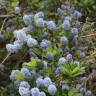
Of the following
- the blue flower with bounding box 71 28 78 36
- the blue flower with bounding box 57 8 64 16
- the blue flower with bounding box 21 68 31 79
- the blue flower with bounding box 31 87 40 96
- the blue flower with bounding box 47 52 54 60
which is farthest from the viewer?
the blue flower with bounding box 57 8 64 16

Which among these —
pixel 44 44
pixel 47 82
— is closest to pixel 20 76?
pixel 47 82

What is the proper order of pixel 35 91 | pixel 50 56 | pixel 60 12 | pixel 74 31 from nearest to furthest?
pixel 35 91, pixel 50 56, pixel 74 31, pixel 60 12

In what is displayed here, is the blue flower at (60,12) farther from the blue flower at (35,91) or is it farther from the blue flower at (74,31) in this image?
the blue flower at (35,91)

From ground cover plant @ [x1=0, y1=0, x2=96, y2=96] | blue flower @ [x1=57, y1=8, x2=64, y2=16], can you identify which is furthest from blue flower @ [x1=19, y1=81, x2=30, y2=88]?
blue flower @ [x1=57, y1=8, x2=64, y2=16]

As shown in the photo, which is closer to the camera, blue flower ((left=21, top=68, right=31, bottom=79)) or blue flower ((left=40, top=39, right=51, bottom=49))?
blue flower ((left=21, top=68, right=31, bottom=79))

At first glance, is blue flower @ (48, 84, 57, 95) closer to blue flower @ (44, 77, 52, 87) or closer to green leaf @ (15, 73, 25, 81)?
blue flower @ (44, 77, 52, 87)

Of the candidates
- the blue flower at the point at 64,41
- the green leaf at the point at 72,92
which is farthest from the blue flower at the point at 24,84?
the blue flower at the point at 64,41

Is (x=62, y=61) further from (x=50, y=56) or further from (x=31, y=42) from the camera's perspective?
(x=31, y=42)

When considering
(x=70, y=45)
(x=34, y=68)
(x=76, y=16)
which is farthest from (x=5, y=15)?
(x=34, y=68)

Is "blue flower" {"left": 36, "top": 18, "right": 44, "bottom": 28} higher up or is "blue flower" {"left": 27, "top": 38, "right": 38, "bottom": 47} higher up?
"blue flower" {"left": 36, "top": 18, "right": 44, "bottom": 28}

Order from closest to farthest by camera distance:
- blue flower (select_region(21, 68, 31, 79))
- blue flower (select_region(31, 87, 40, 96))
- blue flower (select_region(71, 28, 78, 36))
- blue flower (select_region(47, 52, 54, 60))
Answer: blue flower (select_region(31, 87, 40, 96)) < blue flower (select_region(21, 68, 31, 79)) < blue flower (select_region(47, 52, 54, 60)) < blue flower (select_region(71, 28, 78, 36))
